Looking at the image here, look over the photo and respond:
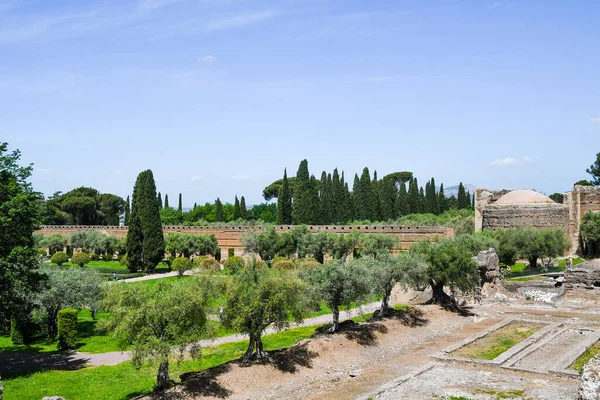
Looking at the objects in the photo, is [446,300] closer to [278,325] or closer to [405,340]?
[405,340]

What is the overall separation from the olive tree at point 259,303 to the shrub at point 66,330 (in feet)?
22.6

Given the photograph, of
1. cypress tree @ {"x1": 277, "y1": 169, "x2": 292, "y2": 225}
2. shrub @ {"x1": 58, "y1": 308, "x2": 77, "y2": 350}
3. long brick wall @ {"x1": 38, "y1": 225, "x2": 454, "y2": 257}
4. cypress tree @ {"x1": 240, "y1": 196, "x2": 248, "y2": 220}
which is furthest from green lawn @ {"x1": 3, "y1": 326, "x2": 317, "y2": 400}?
cypress tree @ {"x1": 240, "y1": 196, "x2": 248, "y2": 220}

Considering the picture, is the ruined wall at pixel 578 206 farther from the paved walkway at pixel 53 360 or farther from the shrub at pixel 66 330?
the shrub at pixel 66 330

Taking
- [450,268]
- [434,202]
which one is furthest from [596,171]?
[450,268]

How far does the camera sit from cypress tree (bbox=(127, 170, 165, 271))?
38.4m

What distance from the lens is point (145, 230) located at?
1507 inches

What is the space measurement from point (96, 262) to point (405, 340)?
36.1 meters

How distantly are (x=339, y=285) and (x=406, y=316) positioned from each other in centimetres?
518

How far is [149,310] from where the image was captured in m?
13.1

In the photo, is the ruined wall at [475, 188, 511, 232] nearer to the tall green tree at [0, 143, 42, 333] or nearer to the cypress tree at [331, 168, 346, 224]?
the cypress tree at [331, 168, 346, 224]

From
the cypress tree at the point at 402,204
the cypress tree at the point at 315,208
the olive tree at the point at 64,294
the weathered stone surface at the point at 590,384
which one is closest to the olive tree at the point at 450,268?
the olive tree at the point at 64,294

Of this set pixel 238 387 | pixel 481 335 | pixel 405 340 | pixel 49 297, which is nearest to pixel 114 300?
pixel 238 387

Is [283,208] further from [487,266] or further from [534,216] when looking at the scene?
[487,266]

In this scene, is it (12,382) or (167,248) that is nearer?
(12,382)
